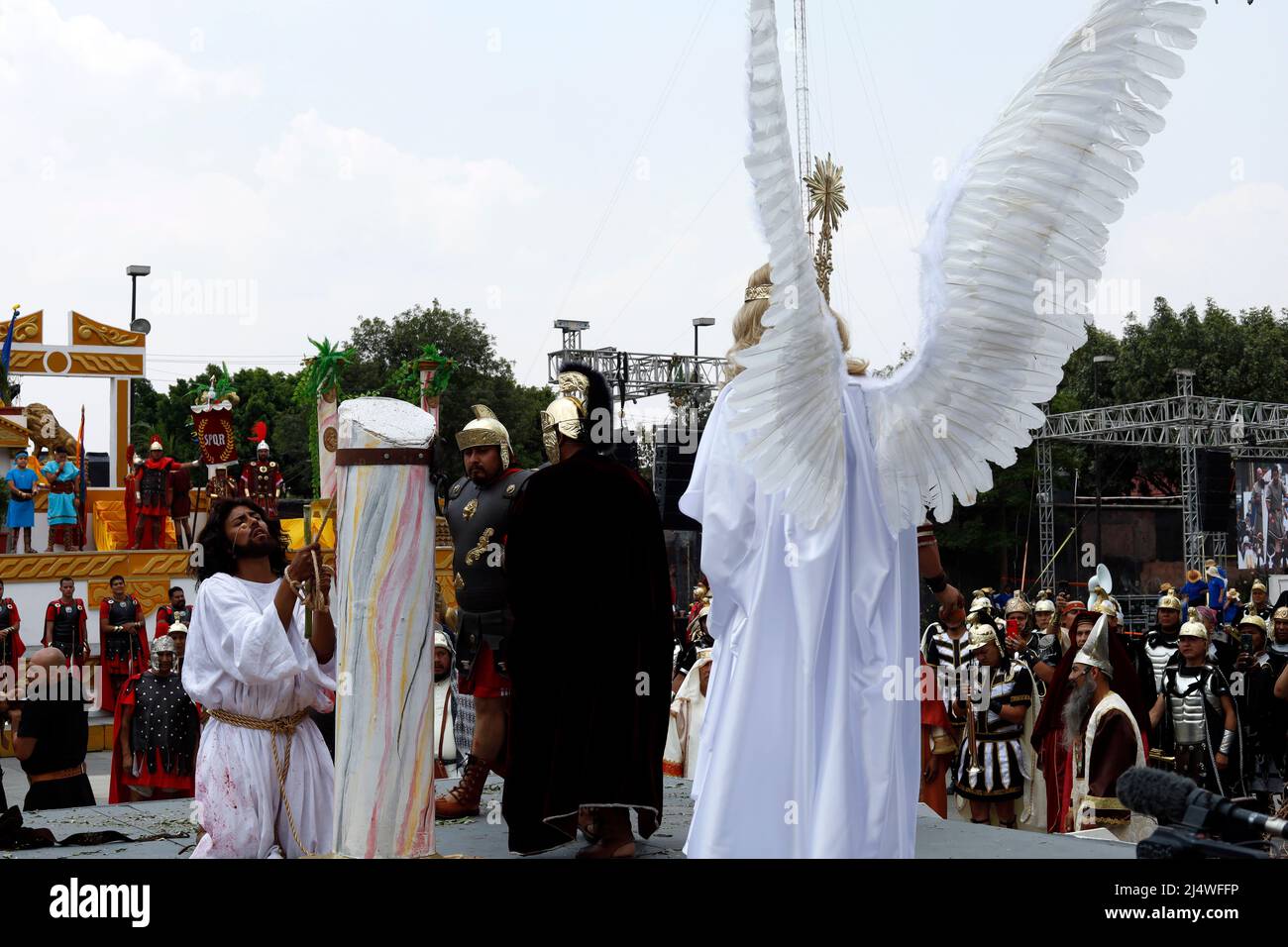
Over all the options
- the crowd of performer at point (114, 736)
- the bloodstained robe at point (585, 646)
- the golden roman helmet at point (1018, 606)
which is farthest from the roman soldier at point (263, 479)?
the bloodstained robe at point (585, 646)

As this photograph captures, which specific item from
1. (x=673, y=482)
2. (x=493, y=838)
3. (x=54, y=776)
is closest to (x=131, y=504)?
(x=673, y=482)

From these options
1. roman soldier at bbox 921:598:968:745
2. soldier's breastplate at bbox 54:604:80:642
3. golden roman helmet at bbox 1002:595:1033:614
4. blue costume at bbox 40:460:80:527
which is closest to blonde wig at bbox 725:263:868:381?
roman soldier at bbox 921:598:968:745

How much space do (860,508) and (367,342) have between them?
119 ft

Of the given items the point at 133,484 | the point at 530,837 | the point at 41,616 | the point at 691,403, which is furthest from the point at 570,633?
the point at 691,403

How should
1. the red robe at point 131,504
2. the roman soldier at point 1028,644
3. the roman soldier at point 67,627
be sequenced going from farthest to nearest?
the red robe at point 131,504
the roman soldier at point 67,627
the roman soldier at point 1028,644

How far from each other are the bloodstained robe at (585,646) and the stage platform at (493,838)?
0.32 m

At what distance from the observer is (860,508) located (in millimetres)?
4078

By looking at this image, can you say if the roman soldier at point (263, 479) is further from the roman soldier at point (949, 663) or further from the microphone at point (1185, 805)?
the microphone at point (1185, 805)

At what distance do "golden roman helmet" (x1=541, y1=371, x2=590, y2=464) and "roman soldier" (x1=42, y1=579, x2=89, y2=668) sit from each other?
1300 centimetres

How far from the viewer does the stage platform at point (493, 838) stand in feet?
17.6

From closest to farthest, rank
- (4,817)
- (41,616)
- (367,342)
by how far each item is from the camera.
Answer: (4,817) < (41,616) < (367,342)

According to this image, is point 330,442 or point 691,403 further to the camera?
point 691,403

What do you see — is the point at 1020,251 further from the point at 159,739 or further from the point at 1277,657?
the point at 1277,657
